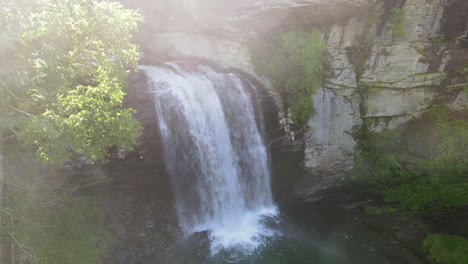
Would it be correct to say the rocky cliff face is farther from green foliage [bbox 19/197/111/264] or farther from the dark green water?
green foliage [bbox 19/197/111/264]

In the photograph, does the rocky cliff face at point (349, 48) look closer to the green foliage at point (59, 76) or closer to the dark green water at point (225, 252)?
the dark green water at point (225, 252)

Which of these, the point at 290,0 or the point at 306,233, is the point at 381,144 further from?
the point at 290,0

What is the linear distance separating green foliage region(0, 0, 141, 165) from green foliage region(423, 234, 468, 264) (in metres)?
11.9

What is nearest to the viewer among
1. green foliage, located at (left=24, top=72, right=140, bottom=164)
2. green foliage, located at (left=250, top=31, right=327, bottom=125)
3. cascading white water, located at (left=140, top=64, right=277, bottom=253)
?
green foliage, located at (left=24, top=72, right=140, bottom=164)

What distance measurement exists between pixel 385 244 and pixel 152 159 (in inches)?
391

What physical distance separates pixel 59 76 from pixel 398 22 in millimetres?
13794

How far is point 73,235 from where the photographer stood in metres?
10.8

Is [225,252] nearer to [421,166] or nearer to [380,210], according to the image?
[380,210]

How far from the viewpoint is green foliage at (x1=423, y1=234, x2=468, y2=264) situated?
11875mm

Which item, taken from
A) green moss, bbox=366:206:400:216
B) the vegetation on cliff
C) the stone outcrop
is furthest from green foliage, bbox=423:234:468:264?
the stone outcrop

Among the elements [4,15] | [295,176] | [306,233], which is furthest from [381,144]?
[4,15]

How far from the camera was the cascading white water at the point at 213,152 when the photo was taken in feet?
41.3

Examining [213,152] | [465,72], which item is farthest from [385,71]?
[213,152]

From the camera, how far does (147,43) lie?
16.3m
